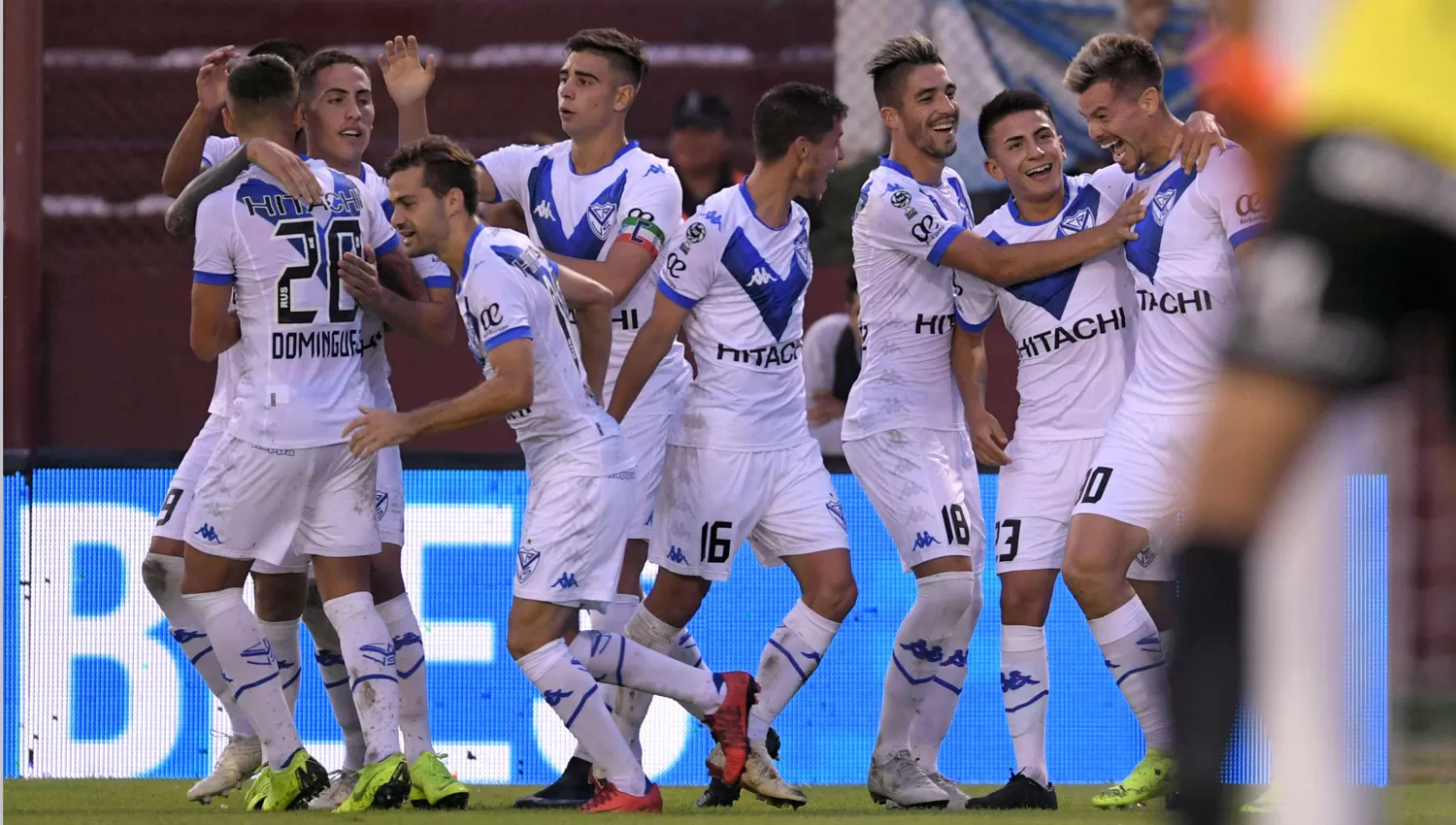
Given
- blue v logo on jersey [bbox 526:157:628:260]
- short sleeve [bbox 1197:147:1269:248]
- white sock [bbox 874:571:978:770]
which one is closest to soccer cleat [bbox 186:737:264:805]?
blue v logo on jersey [bbox 526:157:628:260]

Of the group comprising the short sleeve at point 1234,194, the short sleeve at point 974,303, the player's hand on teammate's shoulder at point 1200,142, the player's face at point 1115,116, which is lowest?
the short sleeve at point 974,303

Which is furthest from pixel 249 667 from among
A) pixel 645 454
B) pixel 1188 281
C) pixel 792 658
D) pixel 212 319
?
pixel 1188 281

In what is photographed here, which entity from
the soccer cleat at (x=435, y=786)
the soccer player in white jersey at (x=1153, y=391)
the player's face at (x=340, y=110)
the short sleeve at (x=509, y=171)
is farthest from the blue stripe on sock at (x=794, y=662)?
the player's face at (x=340, y=110)

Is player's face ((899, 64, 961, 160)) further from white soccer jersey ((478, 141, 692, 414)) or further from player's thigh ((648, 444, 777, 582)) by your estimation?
player's thigh ((648, 444, 777, 582))

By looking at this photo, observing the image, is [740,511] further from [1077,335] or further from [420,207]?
[420,207]

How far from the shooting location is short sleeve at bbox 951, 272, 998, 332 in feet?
19.4

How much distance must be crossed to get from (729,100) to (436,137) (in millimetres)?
3321

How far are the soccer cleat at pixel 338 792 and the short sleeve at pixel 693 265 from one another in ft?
5.55

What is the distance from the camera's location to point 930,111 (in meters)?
6.00

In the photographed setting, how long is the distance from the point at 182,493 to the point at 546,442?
1416 millimetres

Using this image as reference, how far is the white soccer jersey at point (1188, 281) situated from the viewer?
212 inches

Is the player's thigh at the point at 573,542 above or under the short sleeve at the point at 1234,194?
under

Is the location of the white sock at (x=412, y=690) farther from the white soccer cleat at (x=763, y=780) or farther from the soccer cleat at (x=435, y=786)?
the white soccer cleat at (x=763, y=780)

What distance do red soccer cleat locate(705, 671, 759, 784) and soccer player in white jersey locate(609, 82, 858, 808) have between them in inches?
8.2
